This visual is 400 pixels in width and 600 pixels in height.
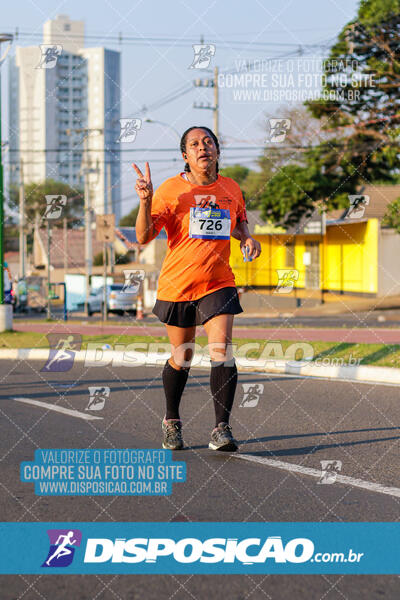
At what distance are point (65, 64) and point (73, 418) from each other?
526ft

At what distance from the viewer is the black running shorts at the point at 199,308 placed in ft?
18.2

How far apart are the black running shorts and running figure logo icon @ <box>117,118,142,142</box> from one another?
365 cm

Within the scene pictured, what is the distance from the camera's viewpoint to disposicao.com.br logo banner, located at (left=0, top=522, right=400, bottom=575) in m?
3.44

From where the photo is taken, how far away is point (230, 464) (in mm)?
5250

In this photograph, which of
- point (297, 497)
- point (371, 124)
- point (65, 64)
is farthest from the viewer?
point (65, 64)

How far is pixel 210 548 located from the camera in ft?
11.8

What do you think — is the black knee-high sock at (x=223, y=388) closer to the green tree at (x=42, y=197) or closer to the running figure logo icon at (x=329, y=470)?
the running figure logo icon at (x=329, y=470)

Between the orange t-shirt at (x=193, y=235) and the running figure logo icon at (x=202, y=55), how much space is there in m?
5.58

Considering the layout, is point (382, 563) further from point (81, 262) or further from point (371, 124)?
point (81, 262)

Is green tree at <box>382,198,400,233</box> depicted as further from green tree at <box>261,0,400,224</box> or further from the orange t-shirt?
the orange t-shirt

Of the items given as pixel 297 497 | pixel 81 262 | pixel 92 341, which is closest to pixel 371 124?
pixel 92 341

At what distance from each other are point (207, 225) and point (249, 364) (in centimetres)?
616

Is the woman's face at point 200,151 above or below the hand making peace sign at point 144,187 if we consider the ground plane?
above

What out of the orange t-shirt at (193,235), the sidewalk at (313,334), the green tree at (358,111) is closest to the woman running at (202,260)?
the orange t-shirt at (193,235)
